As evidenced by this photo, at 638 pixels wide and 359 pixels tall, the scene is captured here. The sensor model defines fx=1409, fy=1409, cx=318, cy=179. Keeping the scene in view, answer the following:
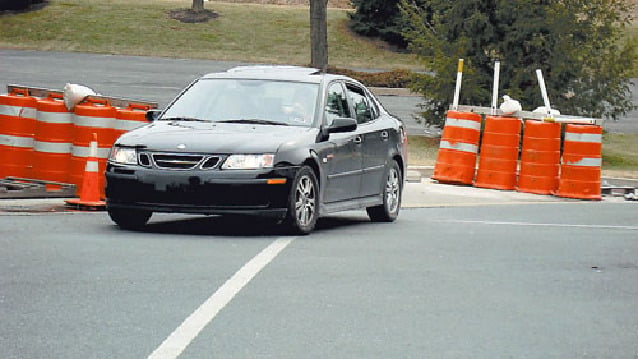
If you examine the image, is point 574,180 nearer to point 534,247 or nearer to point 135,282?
point 534,247

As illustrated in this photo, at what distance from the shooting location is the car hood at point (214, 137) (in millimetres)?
12883

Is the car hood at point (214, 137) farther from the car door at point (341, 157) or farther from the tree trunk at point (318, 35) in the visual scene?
the tree trunk at point (318, 35)

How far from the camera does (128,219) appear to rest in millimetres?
13500

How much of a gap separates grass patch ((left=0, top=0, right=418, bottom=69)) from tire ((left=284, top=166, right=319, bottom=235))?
37737mm

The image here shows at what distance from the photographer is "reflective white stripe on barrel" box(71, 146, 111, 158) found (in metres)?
15.9

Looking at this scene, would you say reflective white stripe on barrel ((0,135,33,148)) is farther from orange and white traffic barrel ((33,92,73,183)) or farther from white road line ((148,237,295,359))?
white road line ((148,237,295,359))

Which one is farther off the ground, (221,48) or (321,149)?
(321,149)

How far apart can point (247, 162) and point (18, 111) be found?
4.59 meters

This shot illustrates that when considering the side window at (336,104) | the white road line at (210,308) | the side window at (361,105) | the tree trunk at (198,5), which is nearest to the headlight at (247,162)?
the white road line at (210,308)

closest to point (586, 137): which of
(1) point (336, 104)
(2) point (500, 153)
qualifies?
(2) point (500, 153)

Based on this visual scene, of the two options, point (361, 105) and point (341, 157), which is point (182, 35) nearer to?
point (361, 105)

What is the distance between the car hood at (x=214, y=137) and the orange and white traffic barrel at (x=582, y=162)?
7.62 metres

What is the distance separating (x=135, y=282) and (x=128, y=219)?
371 centimetres

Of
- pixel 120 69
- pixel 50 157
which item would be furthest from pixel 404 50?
Answer: pixel 50 157
